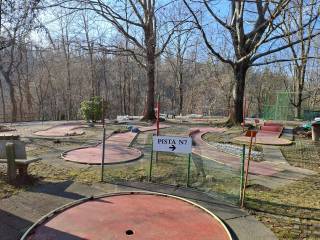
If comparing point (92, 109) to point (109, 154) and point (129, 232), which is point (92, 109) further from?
point (129, 232)

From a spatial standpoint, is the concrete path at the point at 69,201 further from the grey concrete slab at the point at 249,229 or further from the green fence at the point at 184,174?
the green fence at the point at 184,174

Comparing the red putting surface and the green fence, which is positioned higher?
the green fence

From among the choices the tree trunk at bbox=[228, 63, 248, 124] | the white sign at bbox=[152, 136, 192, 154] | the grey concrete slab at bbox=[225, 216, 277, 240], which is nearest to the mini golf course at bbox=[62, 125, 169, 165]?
the white sign at bbox=[152, 136, 192, 154]

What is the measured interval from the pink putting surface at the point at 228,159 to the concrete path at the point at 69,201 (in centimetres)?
199

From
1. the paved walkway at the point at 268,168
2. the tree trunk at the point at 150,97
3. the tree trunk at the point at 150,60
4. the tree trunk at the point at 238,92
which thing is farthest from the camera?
the tree trunk at the point at 150,97

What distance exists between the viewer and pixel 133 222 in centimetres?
478

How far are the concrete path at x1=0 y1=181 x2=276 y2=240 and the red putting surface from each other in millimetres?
250

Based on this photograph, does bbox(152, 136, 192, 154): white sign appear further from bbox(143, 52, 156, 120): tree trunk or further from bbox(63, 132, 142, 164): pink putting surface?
bbox(143, 52, 156, 120): tree trunk

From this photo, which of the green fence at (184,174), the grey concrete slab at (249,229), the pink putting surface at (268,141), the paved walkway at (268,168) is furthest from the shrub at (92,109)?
the grey concrete slab at (249,229)

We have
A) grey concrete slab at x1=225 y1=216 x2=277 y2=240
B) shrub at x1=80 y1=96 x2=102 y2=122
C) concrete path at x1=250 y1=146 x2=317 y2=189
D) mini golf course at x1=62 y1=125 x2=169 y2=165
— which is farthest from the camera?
shrub at x1=80 y1=96 x2=102 y2=122

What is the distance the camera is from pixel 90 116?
17500 mm

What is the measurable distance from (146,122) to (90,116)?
2932 mm

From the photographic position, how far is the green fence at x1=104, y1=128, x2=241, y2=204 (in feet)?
20.5

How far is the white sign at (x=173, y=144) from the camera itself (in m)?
6.43
